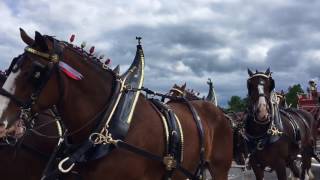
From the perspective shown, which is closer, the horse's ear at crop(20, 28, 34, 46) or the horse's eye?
the horse's eye

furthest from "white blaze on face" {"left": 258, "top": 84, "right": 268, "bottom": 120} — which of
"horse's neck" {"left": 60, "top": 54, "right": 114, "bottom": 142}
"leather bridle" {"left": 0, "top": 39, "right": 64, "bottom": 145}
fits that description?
"leather bridle" {"left": 0, "top": 39, "right": 64, "bottom": 145}

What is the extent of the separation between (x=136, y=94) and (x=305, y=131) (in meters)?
7.28

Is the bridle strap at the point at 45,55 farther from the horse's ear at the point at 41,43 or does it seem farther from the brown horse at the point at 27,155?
the brown horse at the point at 27,155

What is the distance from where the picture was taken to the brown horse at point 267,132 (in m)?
8.99

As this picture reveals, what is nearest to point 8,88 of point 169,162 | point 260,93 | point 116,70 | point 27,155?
point 116,70

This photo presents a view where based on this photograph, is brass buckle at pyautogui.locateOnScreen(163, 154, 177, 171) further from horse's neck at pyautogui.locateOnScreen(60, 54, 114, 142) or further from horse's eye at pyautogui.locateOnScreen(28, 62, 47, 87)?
horse's eye at pyautogui.locateOnScreen(28, 62, 47, 87)

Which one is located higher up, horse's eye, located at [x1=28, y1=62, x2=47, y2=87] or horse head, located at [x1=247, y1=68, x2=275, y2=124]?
horse head, located at [x1=247, y1=68, x2=275, y2=124]

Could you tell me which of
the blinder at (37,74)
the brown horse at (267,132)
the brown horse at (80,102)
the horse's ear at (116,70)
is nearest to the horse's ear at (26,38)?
the brown horse at (80,102)

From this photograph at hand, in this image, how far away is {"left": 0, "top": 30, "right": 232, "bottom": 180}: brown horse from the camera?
4148mm

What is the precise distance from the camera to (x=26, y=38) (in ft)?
14.2

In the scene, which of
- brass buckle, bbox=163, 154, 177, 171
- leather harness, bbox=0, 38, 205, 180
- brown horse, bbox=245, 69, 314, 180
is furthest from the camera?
brown horse, bbox=245, 69, 314, 180

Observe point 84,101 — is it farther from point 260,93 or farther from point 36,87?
point 260,93

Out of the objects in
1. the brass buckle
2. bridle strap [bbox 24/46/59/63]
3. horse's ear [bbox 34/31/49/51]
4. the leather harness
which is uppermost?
horse's ear [bbox 34/31/49/51]

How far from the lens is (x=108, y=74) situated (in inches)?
192
